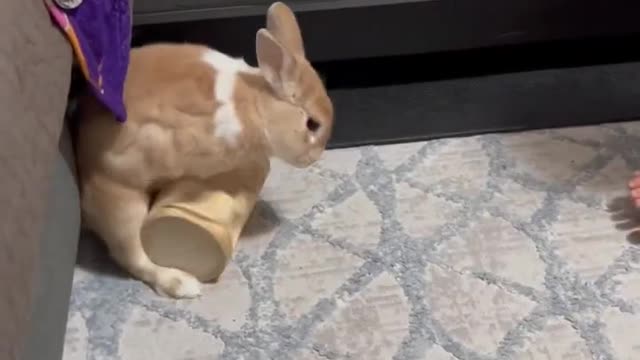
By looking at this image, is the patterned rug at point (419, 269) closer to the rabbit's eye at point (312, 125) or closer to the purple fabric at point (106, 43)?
the rabbit's eye at point (312, 125)

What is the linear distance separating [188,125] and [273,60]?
0.13 metres

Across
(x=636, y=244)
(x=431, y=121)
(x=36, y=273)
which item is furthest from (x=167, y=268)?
(x=636, y=244)

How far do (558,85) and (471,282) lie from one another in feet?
1.57

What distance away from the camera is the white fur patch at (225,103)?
1343 millimetres

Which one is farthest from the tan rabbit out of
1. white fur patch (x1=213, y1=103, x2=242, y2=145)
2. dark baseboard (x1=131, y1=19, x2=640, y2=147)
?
dark baseboard (x1=131, y1=19, x2=640, y2=147)

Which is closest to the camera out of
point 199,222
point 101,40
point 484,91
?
point 101,40

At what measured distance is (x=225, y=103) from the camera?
135cm

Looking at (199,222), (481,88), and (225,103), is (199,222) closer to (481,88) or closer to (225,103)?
(225,103)

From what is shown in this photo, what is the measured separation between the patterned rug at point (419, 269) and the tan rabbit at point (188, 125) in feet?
0.28

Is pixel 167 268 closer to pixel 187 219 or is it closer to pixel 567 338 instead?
pixel 187 219

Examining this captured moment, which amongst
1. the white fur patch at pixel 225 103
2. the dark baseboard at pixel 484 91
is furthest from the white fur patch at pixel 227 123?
the dark baseboard at pixel 484 91

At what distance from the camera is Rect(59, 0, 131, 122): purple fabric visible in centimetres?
122

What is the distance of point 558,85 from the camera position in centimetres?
177

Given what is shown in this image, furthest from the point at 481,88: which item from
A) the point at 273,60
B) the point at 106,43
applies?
the point at 106,43
